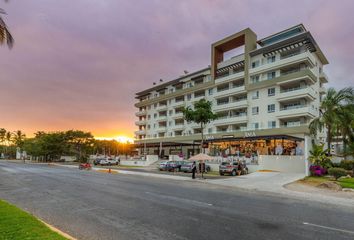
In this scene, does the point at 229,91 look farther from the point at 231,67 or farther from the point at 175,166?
the point at 175,166

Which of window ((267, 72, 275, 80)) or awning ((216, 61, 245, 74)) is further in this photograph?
awning ((216, 61, 245, 74))

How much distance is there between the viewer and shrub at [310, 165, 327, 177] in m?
30.3

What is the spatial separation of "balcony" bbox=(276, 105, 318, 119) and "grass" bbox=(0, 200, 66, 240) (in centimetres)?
4250

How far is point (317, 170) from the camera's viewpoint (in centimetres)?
3045

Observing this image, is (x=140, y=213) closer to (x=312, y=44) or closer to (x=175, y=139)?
(x=312, y=44)

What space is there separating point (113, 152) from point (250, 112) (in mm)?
73754

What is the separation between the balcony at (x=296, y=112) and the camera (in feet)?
142

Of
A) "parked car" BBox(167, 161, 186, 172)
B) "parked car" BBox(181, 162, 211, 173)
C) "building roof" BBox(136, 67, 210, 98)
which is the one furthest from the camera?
"building roof" BBox(136, 67, 210, 98)

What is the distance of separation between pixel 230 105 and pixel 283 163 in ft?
75.6

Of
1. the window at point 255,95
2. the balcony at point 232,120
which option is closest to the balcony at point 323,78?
the window at point 255,95

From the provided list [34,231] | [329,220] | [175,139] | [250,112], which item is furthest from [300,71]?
[34,231]

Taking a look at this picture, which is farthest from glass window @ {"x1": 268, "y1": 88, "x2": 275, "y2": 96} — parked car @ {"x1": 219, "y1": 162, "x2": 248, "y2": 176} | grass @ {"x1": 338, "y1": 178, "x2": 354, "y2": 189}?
grass @ {"x1": 338, "y1": 178, "x2": 354, "y2": 189}

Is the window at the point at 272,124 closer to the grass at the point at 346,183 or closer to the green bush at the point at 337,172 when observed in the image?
the green bush at the point at 337,172

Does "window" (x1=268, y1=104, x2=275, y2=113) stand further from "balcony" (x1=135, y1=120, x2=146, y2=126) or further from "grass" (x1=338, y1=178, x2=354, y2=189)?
"balcony" (x1=135, y1=120, x2=146, y2=126)
